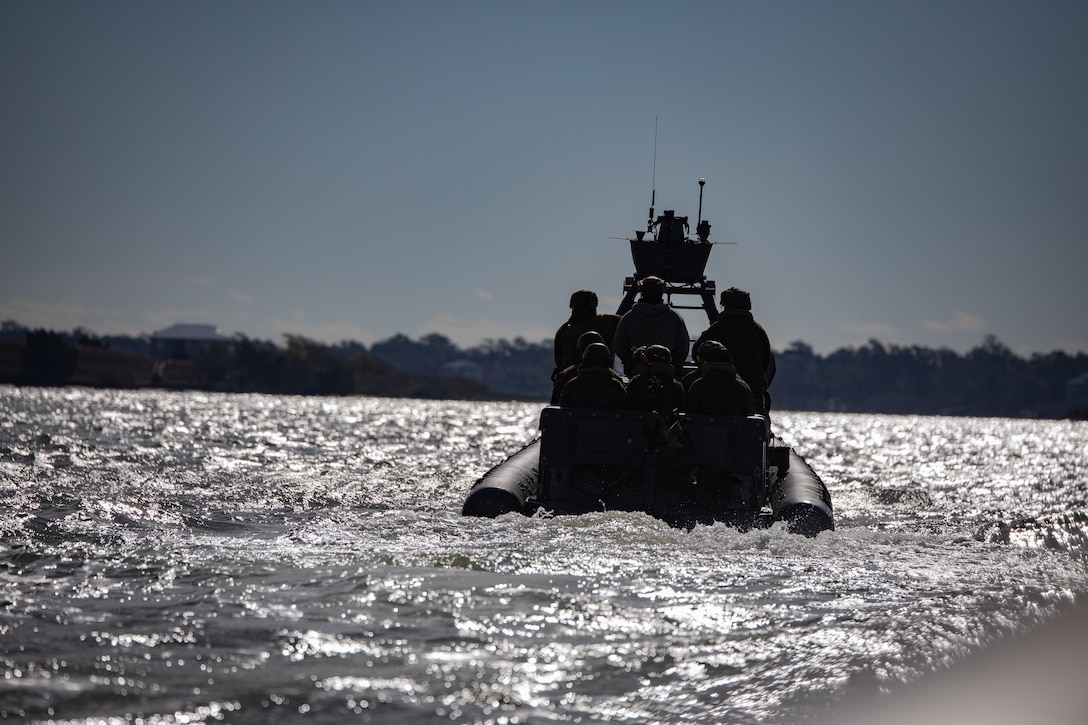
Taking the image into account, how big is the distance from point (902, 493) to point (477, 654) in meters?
16.7

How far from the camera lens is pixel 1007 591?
8.09 metres

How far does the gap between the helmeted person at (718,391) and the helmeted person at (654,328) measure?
1.95 meters

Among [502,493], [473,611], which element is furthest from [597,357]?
[473,611]

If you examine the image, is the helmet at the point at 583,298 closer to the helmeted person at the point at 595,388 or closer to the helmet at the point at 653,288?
the helmet at the point at 653,288

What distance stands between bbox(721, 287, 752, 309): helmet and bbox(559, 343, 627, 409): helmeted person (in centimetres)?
247

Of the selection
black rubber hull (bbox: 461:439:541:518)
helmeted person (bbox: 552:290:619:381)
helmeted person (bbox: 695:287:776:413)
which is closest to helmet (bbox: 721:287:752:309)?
helmeted person (bbox: 695:287:776:413)

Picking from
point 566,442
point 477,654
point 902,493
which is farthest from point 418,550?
point 902,493

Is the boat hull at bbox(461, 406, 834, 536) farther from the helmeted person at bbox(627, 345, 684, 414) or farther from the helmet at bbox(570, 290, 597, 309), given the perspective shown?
the helmet at bbox(570, 290, 597, 309)

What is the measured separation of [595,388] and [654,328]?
2402 millimetres

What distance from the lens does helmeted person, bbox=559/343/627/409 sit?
10859 mm

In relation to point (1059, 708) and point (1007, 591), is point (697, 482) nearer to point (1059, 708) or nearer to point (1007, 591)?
point (1007, 591)

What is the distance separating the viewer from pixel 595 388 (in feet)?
35.7

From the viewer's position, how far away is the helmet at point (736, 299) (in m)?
12.8

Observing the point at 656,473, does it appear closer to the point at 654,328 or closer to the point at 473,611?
the point at 654,328
